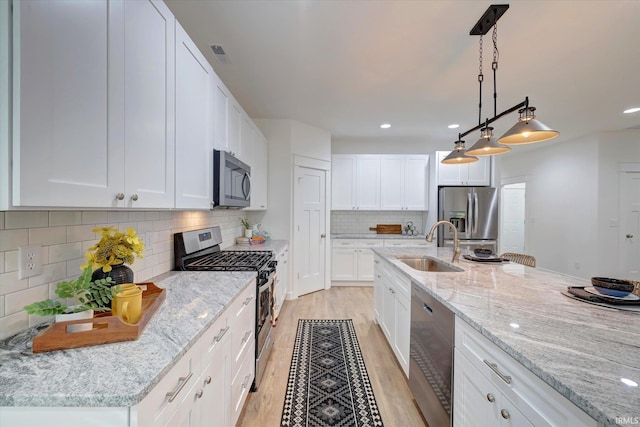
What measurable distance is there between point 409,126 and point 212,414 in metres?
4.35

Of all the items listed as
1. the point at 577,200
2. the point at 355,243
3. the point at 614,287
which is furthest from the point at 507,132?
the point at 577,200

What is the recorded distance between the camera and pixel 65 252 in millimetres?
1103

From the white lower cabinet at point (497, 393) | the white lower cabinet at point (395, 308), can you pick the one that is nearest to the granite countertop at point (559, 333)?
the white lower cabinet at point (497, 393)

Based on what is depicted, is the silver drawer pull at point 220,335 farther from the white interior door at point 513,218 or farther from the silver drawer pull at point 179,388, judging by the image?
the white interior door at point 513,218

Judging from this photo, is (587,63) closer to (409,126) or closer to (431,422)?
(409,126)

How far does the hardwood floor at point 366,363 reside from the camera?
1.75m

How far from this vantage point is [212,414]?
3.84 feet

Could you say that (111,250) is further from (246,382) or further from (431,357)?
(431,357)

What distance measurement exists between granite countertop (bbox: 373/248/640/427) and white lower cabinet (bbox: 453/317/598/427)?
57 mm

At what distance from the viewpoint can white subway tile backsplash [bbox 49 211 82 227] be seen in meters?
1.05

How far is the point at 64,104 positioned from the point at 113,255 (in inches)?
22.6

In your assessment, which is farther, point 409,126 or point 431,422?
point 409,126

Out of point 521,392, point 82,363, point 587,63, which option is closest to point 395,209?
point 587,63

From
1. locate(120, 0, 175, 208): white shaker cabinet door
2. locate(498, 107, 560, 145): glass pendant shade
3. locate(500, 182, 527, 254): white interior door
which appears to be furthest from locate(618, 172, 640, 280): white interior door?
locate(120, 0, 175, 208): white shaker cabinet door
